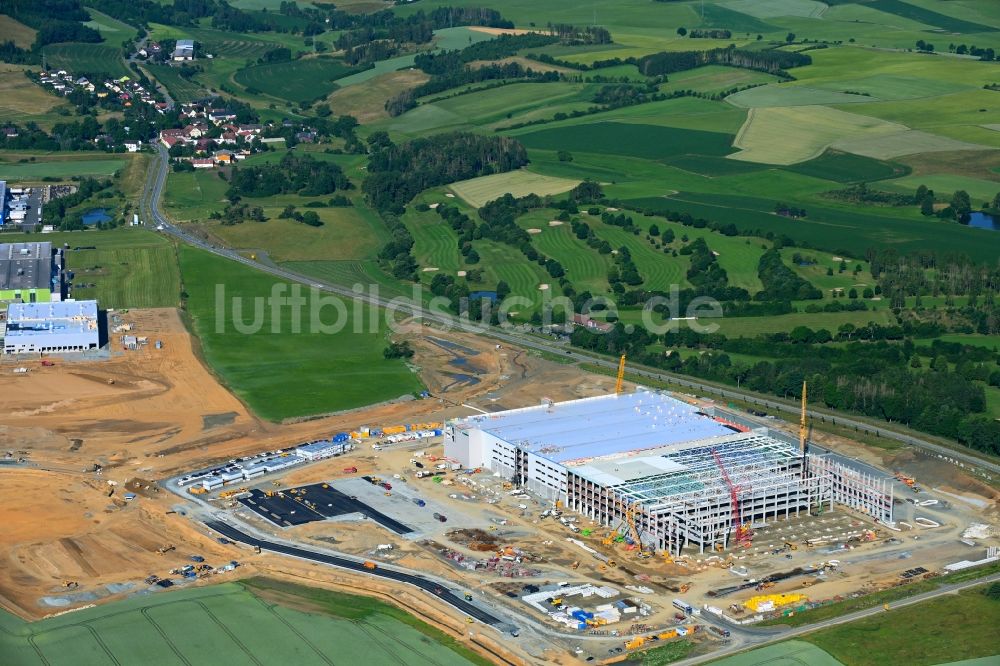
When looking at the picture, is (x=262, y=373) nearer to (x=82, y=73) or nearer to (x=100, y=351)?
(x=100, y=351)

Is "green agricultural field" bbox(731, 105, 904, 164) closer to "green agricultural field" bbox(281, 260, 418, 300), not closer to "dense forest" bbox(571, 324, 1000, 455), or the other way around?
"green agricultural field" bbox(281, 260, 418, 300)

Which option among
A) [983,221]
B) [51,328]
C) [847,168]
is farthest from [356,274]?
[983,221]

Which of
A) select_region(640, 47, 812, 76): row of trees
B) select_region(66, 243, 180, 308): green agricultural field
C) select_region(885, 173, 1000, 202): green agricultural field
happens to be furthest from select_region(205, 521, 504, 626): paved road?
select_region(640, 47, 812, 76): row of trees

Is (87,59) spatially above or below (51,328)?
above

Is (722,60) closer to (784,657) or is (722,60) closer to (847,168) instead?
(847,168)

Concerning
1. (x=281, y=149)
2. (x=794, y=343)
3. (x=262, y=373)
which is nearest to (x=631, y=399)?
(x=794, y=343)
